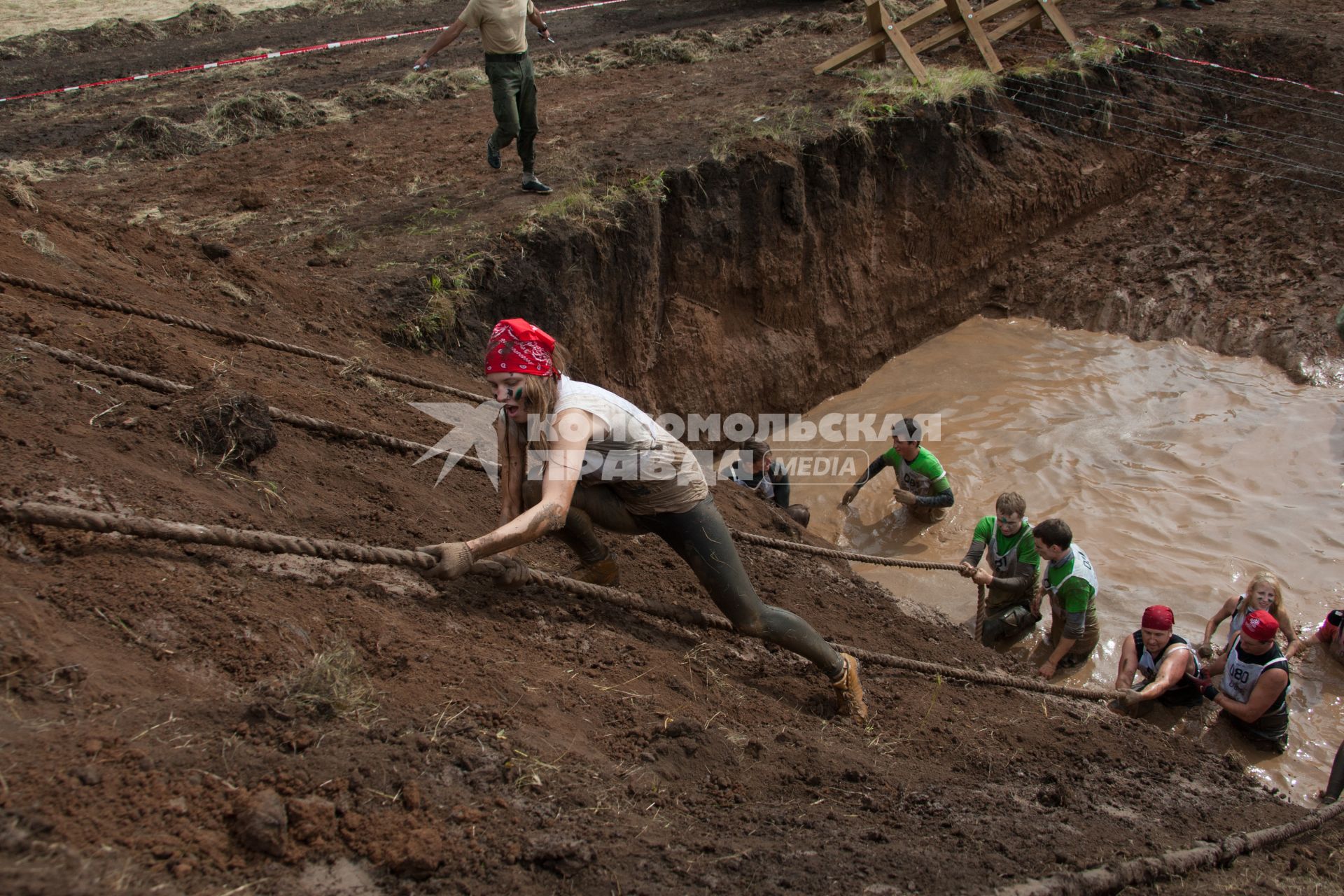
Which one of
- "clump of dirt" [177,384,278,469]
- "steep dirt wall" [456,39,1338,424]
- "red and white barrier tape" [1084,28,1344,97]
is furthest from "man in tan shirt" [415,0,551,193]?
"red and white barrier tape" [1084,28,1344,97]

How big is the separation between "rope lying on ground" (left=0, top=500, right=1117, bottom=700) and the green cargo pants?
16.3 feet

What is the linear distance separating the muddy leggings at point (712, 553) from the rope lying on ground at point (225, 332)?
7.44 ft

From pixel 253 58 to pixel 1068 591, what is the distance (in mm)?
12995

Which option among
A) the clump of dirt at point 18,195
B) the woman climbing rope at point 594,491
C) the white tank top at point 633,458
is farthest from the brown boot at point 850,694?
the clump of dirt at point 18,195

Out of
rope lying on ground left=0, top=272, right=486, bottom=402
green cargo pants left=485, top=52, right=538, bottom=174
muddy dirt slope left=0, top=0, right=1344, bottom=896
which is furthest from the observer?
green cargo pants left=485, top=52, right=538, bottom=174

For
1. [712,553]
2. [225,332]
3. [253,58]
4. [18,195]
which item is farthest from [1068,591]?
[253,58]

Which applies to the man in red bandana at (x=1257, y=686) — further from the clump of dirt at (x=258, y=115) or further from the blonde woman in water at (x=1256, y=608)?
the clump of dirt at (x=258, y=115)

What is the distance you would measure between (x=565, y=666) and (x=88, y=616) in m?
1.79

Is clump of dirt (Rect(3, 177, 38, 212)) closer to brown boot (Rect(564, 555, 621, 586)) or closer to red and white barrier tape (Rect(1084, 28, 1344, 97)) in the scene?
brown boot (Rect(564, 555, 621, 586))

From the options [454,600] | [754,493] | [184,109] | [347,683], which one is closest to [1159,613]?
[754,493]

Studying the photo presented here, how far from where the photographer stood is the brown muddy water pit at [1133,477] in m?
7.42

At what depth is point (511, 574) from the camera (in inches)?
165

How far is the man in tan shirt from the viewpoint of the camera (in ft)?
25.9

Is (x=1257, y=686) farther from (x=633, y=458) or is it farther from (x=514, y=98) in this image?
(x=514, y=98)
